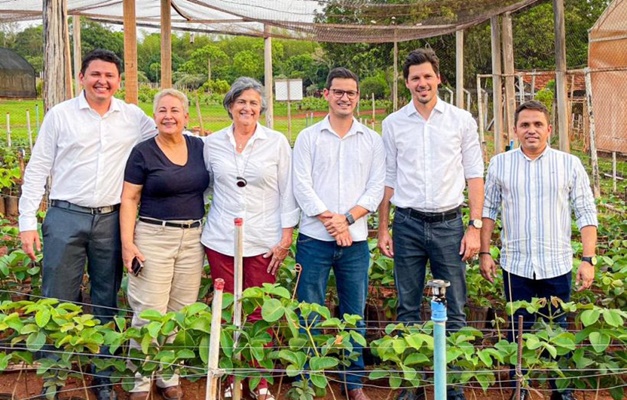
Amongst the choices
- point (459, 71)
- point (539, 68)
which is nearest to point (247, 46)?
point (539, 68)

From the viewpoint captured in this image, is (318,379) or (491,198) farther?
(491,198)

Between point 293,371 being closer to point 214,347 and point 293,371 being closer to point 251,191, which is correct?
point 214,347

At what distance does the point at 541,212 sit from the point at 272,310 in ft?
3.99

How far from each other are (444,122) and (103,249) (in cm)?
155

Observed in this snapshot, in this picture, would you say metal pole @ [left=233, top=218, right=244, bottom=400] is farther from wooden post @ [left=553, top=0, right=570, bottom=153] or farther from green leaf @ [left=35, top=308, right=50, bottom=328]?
wooden post @ [left=553, top=0, right=570, bottom=153]

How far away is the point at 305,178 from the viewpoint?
2.91m

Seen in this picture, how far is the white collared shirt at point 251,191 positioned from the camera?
9.56ft

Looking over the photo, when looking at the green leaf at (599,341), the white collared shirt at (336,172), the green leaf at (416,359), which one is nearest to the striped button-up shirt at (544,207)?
the green leaf at (599,341)

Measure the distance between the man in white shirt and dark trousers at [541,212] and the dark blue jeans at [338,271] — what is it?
645 millimetres

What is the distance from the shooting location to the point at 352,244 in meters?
2.95

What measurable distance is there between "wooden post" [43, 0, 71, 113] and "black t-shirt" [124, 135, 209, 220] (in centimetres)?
135

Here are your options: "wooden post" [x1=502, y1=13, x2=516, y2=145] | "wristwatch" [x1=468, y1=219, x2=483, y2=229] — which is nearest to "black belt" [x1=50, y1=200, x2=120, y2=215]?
"wristwatch" [x1=468, y1=219, x2=483, y2=229]

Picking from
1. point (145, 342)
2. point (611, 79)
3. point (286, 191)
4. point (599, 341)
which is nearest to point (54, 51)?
point (286, 191)

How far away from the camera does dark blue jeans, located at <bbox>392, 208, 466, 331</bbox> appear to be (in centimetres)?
291
